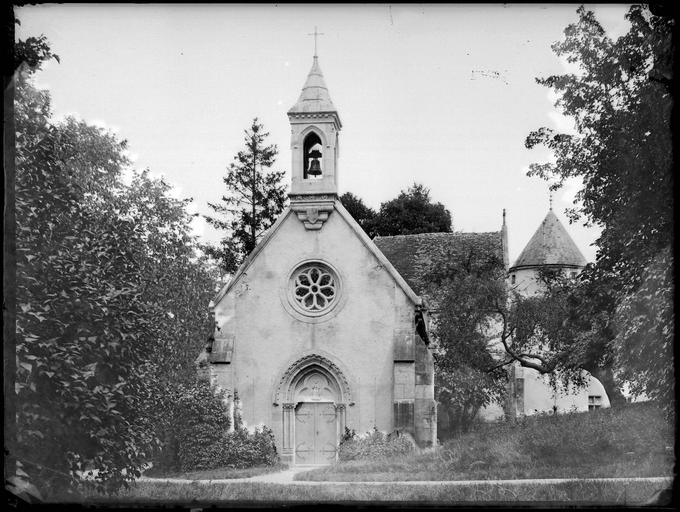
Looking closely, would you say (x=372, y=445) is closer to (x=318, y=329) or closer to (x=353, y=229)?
(x=318, y=329)

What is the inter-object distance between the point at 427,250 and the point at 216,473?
2174 cm

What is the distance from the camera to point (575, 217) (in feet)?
54.2

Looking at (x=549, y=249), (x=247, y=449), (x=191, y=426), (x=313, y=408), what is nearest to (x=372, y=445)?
(x=313, y=408)

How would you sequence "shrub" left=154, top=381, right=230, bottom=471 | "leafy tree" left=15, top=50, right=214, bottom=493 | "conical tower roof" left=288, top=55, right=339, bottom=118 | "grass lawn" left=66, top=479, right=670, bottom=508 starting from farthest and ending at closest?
"conical tower roof" left=288, top=55, right=339, bottom=118, "shrub" left=154, top=381, right=230, bottom=471, "grass lawn" left=66, top=479, right=670, bottom=508, "leafy tree" left=15, top=50, right=214, bottom=493

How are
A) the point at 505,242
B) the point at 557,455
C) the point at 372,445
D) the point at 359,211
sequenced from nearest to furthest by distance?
the point at 557,455, the point at 372,445, the point at 505,242, the point at 359,211

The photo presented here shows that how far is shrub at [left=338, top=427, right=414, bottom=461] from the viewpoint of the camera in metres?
23.0

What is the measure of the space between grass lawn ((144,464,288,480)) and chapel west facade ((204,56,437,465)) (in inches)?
88.3

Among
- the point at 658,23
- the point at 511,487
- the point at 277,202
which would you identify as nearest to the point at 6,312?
the point at 511,487

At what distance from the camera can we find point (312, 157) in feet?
85.3

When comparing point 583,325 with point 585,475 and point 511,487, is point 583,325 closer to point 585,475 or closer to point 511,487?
point 585,475

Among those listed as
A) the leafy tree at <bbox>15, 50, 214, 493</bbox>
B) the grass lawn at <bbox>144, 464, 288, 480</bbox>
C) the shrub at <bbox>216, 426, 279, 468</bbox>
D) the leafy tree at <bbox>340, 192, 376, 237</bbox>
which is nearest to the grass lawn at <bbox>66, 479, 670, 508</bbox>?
the leafy tree at <bbox>15, 50, 214, 493</bbox>

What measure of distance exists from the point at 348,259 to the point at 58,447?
551 inches

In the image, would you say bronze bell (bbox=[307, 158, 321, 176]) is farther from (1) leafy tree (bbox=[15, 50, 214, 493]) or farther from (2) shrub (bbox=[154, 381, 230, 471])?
(1) leafy tree (bbox=[15, 50, 214, 493])

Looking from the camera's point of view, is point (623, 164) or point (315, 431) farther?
point (315, 431)
